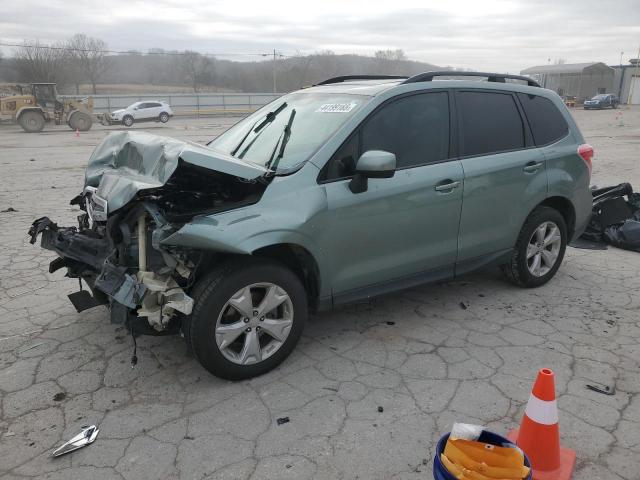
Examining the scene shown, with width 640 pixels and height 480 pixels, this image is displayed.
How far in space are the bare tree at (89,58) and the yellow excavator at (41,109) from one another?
132ft

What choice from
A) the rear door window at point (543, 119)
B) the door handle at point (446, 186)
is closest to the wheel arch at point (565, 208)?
the rear door window at point (543, 119)

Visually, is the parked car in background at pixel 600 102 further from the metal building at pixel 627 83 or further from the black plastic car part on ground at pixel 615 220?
the black plastic car part on ground at pixel 615 220

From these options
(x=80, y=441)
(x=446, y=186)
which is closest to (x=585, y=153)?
(x=446, y=186)

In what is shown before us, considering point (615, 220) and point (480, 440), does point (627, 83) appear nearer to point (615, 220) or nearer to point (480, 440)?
point (615, 220)

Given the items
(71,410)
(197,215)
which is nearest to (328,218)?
(197,215)

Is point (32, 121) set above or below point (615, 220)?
above

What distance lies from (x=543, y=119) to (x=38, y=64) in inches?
2301

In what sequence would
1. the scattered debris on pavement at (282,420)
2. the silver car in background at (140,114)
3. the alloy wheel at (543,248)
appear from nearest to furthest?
the scattered debris on pavement at (282,420)
the alloy wheel at (543,248)
the silver car in background at (140,114)

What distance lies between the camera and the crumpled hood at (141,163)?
9.50 ft

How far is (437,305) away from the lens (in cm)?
431

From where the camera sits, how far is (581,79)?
66375mm

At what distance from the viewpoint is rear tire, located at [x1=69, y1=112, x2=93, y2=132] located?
85.4 ft

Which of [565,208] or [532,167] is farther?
[565,208]

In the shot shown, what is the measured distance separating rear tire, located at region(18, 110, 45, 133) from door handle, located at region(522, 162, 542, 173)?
2693cm
